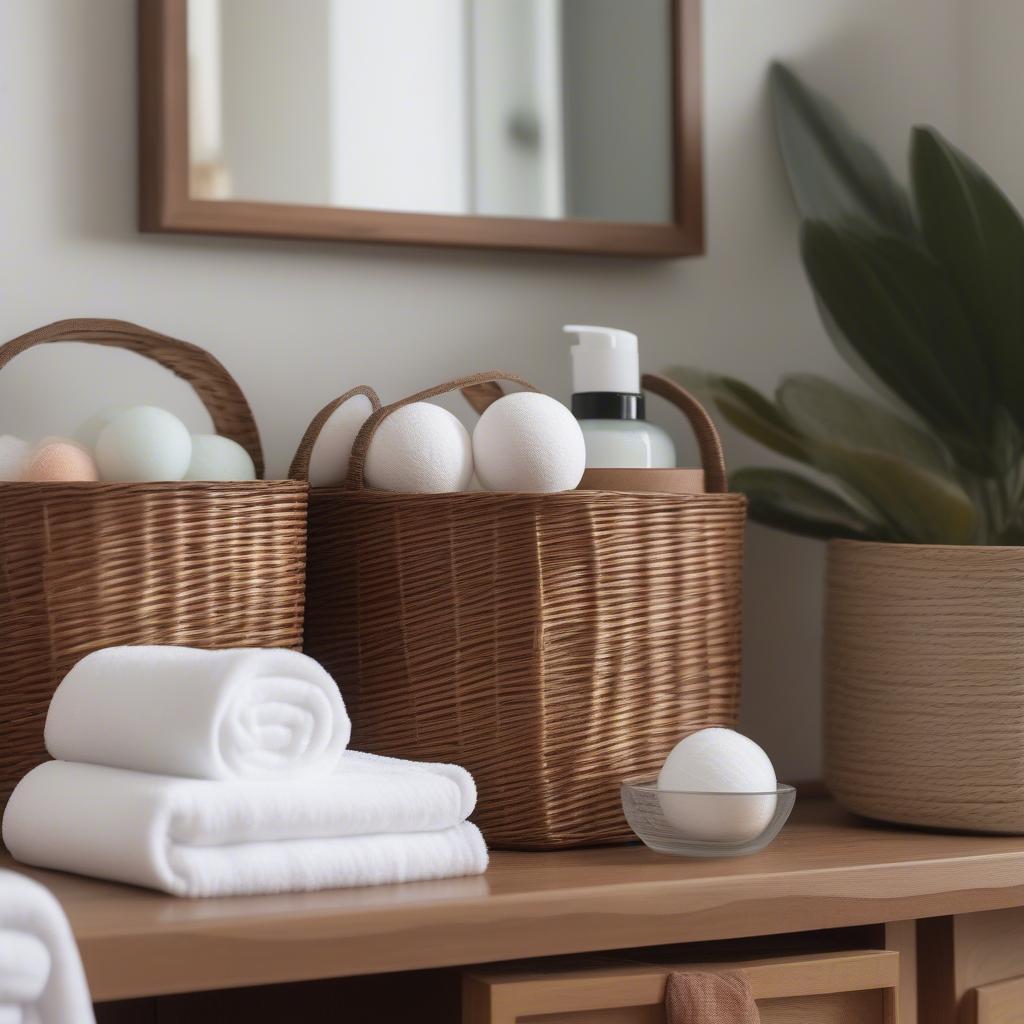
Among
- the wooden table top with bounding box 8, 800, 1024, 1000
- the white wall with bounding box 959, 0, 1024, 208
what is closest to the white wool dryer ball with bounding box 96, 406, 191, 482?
the wooden table top with bounding box 8, 800, 1024, 1000

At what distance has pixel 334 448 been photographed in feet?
2.75

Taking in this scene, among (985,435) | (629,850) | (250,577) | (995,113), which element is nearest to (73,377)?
(250,577)

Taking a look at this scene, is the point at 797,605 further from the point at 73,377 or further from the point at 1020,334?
the point at 73,377

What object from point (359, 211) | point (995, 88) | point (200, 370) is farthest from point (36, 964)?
point (995, 88)

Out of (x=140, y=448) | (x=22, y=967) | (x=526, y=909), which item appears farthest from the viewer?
(x=140, y=448)

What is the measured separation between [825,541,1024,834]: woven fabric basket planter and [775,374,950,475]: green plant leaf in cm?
13

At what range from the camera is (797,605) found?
1.09m

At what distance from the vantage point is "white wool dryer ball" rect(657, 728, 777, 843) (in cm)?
72

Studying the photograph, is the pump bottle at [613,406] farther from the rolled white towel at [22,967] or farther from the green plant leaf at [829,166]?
the rolled white towel at [22,967]

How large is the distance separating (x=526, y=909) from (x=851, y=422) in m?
0.49

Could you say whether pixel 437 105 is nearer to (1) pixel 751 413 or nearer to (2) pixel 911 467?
(1) pixel 751 413

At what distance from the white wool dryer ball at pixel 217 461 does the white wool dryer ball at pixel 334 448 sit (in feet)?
0.15

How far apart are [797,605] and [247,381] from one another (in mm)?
457

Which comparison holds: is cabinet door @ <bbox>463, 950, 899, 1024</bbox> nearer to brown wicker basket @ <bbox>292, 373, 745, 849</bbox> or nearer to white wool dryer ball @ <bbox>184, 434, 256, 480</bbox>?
brown wicker basket @ <bbox>292, 373, 745, 849</bbox>
